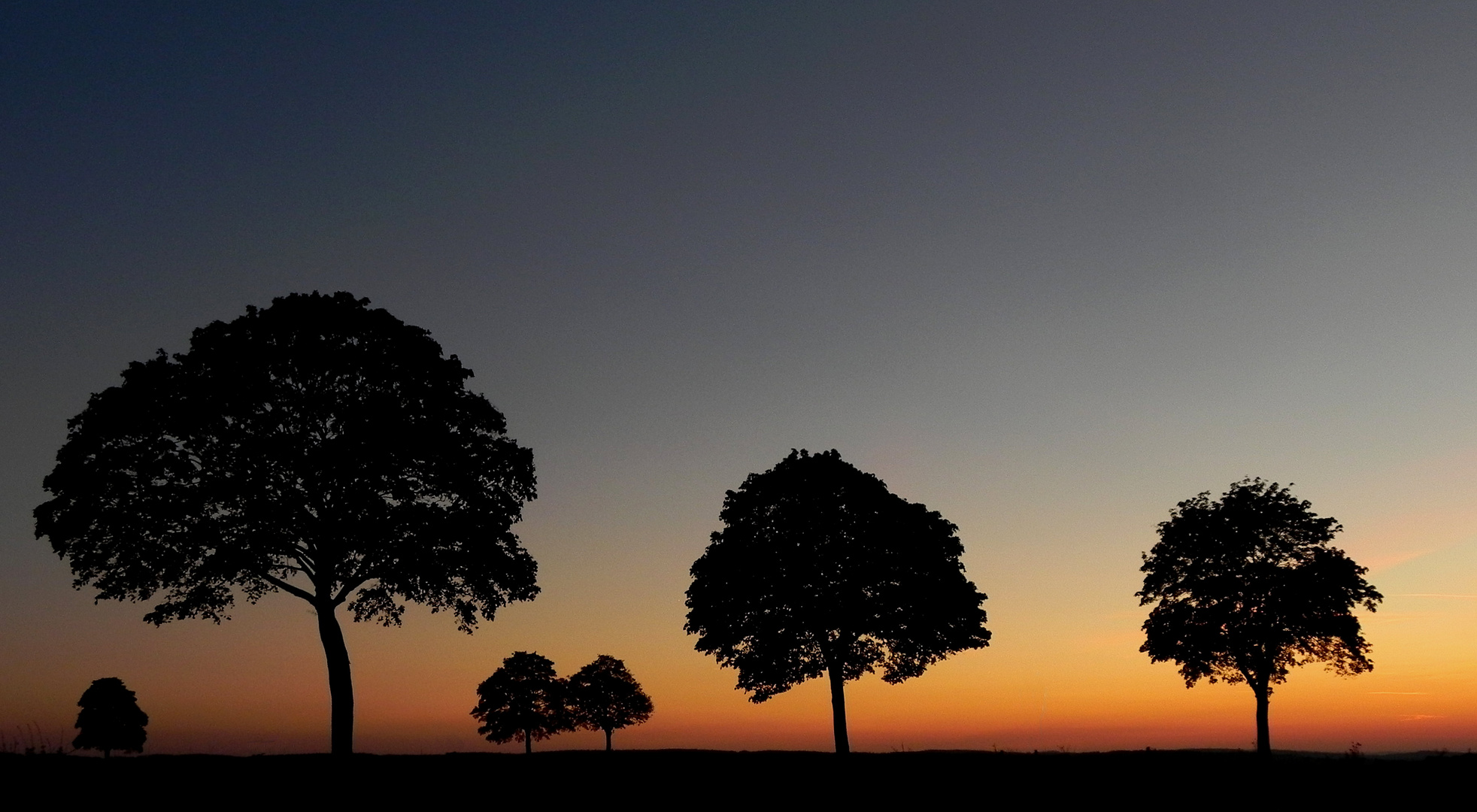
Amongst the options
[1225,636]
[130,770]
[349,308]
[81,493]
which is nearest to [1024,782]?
[130,770]

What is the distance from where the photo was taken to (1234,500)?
178ft

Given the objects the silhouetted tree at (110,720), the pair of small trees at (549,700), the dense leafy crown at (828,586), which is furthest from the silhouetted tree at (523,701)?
Answer: the dense leafy crown at (828,586)

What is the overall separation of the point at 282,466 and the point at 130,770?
40.4ft

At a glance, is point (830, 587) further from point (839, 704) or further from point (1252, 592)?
point (1252, 592)

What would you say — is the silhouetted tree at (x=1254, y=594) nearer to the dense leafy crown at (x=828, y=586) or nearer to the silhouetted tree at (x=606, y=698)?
the dense leafy crown at (x=828, y=586)

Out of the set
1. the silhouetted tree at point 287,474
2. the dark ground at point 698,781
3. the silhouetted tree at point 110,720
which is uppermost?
the silhouetted tree at point 287,474

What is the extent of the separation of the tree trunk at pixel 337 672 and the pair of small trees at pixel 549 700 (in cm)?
7901

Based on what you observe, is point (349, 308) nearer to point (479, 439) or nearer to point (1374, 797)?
point (479, 439)

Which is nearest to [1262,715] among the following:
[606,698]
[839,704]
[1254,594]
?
[1254,594]

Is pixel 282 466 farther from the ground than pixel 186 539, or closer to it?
farther from the ground

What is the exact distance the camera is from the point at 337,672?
34000 mm

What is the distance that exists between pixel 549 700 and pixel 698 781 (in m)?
92.4

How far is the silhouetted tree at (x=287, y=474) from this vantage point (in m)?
32.6

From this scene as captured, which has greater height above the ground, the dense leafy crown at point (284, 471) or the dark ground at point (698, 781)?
the dense leafy crown at point (284, 471)
